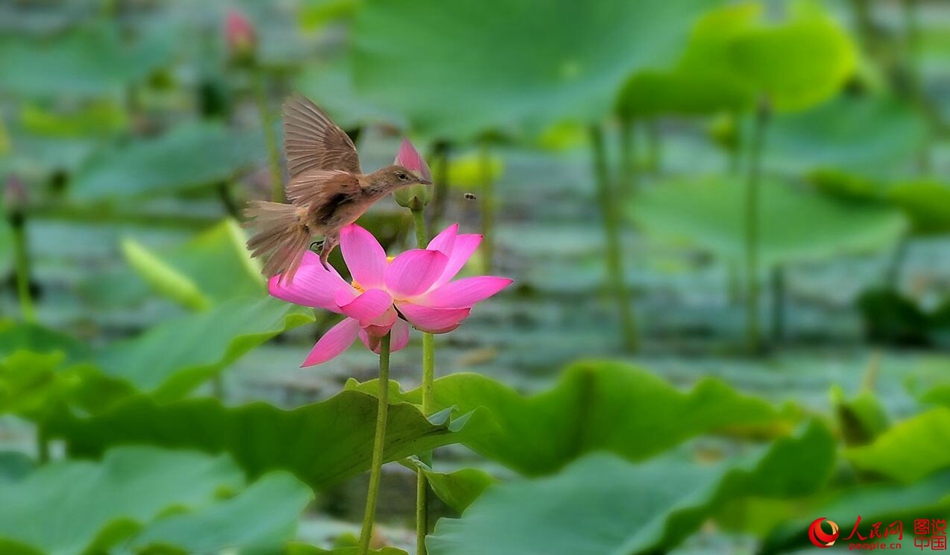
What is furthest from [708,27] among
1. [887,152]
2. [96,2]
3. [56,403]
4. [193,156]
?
[96,2]

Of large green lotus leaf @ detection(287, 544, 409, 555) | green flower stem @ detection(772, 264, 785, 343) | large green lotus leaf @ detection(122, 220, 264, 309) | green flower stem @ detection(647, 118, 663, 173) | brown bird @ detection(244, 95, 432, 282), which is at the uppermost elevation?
brown bird @ detection(244, 95, 432, 282)

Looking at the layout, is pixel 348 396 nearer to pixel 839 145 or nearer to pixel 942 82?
pixel 839 145

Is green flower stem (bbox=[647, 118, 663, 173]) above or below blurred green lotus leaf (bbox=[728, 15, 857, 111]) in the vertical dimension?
below

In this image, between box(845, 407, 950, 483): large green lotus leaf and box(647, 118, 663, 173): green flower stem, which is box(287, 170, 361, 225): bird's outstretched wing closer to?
box(845, 407, 950, 483): large green lotus leaf

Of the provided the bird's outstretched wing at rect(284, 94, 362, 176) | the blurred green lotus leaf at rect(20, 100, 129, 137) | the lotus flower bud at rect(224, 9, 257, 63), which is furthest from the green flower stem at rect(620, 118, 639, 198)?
the bird's outstretched wing at rect(284, 94, 362, 176)

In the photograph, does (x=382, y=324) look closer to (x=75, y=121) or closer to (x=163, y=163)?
(x=163, y=163)

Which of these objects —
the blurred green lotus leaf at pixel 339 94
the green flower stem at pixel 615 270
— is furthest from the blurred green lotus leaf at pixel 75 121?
the green flower stem at pixel 615 270

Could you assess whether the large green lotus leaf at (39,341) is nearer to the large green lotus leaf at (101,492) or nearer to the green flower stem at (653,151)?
the large green lotus leaf at (101,492)
